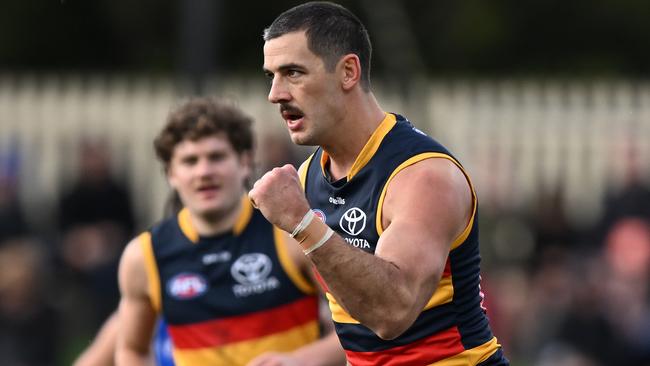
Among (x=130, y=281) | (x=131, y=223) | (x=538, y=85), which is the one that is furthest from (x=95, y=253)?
(x=130, y=281)

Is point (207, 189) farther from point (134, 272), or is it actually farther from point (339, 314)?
point (339, 314)

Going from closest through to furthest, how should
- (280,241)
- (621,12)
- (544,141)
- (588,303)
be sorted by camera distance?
(280,241), (588,303), (544,141), (621,12)

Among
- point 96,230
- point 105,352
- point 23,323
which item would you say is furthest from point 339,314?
point 96,230

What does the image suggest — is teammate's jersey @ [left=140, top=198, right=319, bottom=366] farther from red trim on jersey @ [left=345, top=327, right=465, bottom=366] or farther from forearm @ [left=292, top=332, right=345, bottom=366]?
red trim on jersey @ [left=345, top=327, right=465, bottom=366]

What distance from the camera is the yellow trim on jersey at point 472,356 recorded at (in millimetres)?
5459

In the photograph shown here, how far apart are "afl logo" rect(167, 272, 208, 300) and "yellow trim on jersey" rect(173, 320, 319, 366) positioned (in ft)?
0.86

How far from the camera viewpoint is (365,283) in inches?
191

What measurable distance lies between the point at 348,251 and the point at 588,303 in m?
7.62

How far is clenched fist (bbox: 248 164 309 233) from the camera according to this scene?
497 centimetres

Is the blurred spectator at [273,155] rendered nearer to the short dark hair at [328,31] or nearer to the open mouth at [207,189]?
the open mouth at [207,189]

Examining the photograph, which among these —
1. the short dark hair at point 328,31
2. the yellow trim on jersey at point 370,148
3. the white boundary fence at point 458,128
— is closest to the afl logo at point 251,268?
the yellow trim on jersey at point 370,148

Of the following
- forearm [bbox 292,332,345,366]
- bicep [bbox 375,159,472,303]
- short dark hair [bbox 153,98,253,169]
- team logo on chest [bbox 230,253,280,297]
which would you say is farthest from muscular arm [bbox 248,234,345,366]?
bicep [bbox 375,159,472,303]

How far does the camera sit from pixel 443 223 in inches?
200

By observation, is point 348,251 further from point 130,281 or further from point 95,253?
point 95,253
